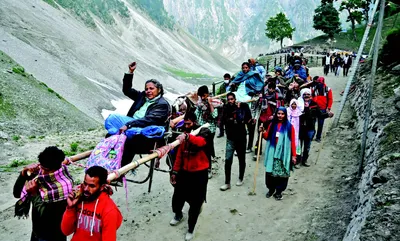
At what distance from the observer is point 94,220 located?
3025mm

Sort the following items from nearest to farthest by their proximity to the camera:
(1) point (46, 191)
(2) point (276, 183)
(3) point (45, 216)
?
1. (1) point (46, 191)
2. (3) point (45, 216)
3. (2) point (276, 183)

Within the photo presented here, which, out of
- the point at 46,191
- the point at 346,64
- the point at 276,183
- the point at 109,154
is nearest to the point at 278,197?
the point at 276,183

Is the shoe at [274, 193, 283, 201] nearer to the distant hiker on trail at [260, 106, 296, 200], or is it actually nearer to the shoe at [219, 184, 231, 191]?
the distant hiker on trail at [260, 106, 296, 200]

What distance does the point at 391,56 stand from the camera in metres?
11.3

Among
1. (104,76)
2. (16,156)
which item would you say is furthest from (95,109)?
(16,156)

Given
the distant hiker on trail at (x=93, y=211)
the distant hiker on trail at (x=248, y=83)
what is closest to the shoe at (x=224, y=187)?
the distant hiker on trail at (x=248, y=83)

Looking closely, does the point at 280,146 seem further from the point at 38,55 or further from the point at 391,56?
the point at 38,55

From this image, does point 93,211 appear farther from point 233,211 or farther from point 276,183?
point 276,183

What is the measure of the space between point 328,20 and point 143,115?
5874cm

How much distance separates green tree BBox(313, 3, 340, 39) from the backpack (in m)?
59.0

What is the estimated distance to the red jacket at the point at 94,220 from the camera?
9.86 ft

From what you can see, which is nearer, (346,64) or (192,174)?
(192,174)

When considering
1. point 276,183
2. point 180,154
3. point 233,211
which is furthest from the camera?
point 276,183

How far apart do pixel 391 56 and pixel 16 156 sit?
11.7 metres
